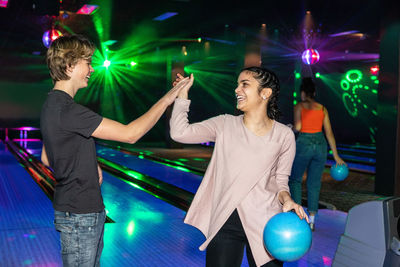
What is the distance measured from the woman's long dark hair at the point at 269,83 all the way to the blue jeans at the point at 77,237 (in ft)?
2.77

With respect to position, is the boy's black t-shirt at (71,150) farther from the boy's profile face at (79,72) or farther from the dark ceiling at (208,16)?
the dark ceiling at (208,16)

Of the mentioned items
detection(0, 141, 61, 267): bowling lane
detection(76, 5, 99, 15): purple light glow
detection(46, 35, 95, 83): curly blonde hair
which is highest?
detection(76, 5, 99, 15): purple light glow

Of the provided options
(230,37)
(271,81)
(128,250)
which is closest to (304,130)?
(128,250)

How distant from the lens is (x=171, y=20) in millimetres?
8875

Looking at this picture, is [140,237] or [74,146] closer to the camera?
[74,146]

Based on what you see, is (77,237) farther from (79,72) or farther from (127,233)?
(127,233)

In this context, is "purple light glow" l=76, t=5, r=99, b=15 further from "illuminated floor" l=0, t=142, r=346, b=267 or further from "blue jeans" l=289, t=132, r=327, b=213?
"blue jeans" l=289, t=132, r=327, b=213

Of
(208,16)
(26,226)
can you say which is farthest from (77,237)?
(208,16)

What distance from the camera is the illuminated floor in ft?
10.5

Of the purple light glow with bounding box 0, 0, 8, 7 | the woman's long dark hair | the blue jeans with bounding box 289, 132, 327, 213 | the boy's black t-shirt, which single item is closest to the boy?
the boy's black t-shirt

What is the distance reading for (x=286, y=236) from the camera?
1.60 metres

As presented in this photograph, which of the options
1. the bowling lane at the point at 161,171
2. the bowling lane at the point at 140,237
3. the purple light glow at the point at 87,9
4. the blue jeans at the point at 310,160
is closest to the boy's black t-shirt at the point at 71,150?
the bowling lane at the point at 140,237

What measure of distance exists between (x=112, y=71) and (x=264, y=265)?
634 inches

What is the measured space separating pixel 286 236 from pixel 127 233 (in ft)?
8.28
